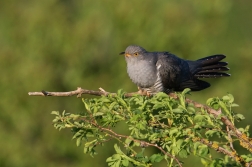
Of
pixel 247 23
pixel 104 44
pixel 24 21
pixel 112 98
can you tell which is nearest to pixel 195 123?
pixel 112 98

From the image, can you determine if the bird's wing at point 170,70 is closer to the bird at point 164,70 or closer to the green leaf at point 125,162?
the bird at point 164,70

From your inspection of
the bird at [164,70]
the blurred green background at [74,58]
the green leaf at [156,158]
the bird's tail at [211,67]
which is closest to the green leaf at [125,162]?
the green leaf at [156,158]

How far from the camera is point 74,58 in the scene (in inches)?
589

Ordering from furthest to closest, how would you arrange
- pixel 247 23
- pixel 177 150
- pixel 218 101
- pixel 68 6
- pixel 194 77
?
pixel 68 6
pixel 247 23
pixel 194 77
pixel 218 101
pixel 177 150

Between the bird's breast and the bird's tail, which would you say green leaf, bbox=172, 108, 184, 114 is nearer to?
the bird's breast

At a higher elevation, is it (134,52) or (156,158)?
(134,52)

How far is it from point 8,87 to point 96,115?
12.4 metres

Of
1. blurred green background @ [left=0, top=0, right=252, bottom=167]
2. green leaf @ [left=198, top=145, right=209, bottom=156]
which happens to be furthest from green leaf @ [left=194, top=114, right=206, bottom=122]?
blurred green background @ [left=0, top=0, right=252, bottom=167]

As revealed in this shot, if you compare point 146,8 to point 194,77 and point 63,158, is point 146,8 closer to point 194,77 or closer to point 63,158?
point 63,158

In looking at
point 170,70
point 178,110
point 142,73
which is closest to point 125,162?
point 178,110

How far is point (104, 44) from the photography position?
15164 millimetres

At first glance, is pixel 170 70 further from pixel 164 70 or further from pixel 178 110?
pixel 178 110

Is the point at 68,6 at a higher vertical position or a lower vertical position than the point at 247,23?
higher

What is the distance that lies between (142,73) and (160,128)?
248 cm
